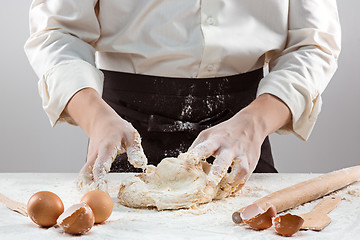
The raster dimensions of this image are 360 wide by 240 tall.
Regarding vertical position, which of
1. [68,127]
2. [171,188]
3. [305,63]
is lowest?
[68,127]

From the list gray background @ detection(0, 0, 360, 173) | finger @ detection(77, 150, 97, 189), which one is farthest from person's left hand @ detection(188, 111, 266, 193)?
gray background @ detection(0, 0, 360, 173)

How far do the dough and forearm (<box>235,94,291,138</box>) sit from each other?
155 mm

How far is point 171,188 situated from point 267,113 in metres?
0.30

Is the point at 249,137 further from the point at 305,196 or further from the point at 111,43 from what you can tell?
the point at 111,43

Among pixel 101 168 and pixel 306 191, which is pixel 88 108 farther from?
pixel 306 191

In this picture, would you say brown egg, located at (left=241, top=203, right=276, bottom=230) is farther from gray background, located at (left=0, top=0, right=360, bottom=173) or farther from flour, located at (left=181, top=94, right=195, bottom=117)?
gray background, located at (left=0, top=0, right=360, bottom=173)

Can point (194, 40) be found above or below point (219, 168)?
above

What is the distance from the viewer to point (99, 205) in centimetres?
96

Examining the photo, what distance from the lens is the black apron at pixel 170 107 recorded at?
1441 mm

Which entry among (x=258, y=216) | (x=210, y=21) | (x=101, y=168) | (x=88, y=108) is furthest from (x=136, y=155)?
(x=210, y=21)

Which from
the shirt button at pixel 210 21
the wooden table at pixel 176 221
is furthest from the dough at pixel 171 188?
the shirt button at pixel 210 21

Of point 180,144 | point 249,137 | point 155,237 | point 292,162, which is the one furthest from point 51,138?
point 155,237

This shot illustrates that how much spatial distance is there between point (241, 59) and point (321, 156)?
1.35 metres

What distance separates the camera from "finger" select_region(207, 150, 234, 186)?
1108mm
